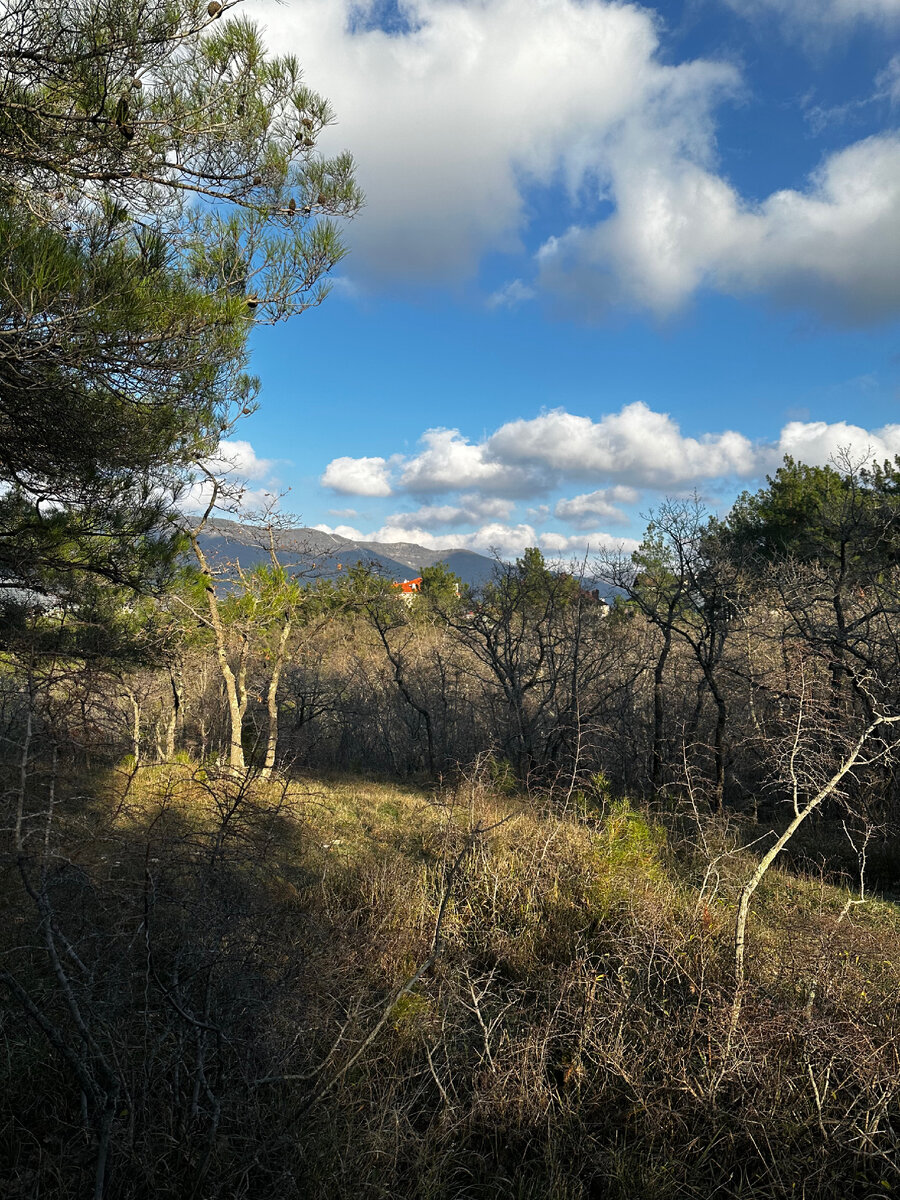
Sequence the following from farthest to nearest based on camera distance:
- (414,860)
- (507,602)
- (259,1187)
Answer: (507,602)
(414,860)
(259,1187)

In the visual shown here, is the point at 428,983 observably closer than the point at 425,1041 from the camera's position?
No

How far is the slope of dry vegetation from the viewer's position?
249 centimetres

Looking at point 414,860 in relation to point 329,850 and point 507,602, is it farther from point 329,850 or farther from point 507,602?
point 507,602

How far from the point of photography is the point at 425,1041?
3.56 m

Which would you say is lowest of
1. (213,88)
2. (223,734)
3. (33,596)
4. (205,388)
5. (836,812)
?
(223,734)

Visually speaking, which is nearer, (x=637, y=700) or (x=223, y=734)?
(x=637, y=700)

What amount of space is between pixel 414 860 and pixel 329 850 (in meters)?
0.83

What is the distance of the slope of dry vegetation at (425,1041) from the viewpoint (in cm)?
249

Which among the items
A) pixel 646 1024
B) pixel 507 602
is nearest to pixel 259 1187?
pixel 646 1024

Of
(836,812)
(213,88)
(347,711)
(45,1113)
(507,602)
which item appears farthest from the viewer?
(347,711)

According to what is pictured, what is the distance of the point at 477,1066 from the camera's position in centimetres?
344

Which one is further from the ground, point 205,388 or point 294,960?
point 205,388

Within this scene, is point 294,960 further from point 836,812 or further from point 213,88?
point 836,812

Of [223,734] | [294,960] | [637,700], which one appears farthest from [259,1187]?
[223,734]
